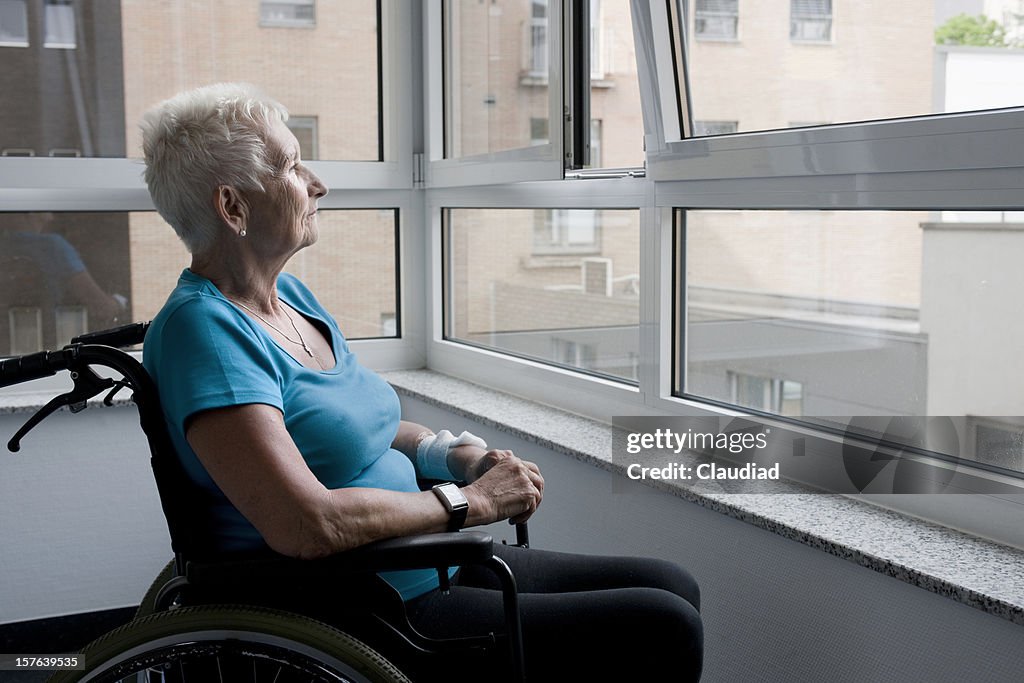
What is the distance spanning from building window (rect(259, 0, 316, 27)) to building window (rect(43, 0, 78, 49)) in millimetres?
503

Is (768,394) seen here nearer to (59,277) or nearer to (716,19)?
(716,19)

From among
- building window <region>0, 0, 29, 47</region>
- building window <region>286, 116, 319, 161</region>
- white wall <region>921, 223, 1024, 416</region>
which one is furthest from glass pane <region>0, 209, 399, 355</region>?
white wall <region>921, 223, 1024, 416</region>

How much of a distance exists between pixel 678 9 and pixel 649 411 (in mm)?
863

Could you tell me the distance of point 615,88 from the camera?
233 cm

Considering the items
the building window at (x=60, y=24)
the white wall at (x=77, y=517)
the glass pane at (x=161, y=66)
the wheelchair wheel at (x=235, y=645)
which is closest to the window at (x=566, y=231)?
the glass pane at (x=161, y=66)

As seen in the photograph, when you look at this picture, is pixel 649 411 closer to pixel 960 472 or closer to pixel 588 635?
pixel 960 472

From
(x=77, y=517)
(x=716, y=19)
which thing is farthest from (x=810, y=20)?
(x=77, y=517)

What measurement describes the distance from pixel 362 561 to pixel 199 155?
0.66 meters

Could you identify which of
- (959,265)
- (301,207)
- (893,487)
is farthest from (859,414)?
(301,207)

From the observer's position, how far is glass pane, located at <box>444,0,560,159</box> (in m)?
2.51

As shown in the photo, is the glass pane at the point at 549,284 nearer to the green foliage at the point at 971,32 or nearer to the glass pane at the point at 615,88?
the glass pane at the point at 615,88

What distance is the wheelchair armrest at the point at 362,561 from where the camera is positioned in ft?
4.20

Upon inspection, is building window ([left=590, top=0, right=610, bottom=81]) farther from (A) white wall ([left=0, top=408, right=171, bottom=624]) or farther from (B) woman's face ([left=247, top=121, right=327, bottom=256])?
(A) white wall ([left=0, top=408, right=171, bottom=624])

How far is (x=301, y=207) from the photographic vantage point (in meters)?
1.62
